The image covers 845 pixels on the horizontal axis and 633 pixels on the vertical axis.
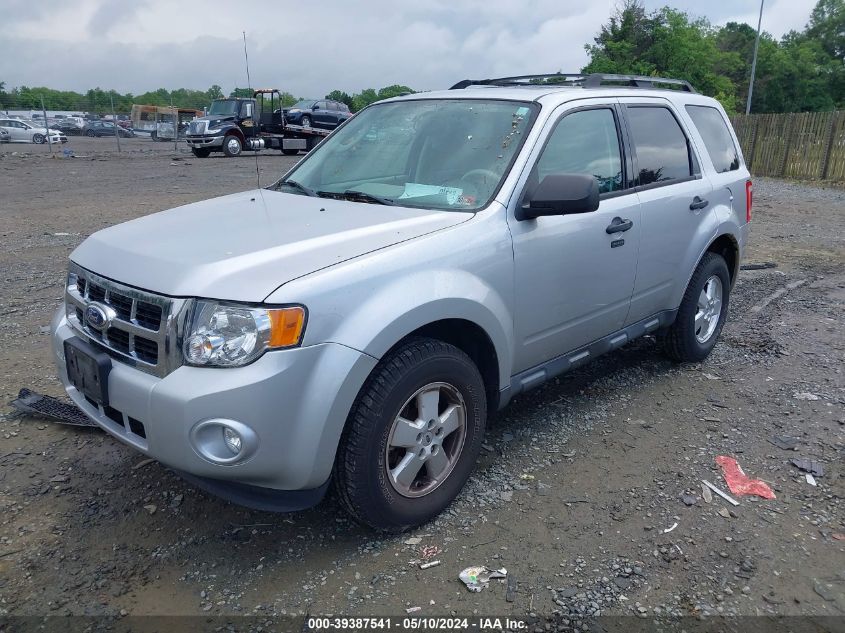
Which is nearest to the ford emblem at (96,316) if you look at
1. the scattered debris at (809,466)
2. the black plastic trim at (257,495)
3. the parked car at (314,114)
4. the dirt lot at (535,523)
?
the black plastic trim at (257,495)

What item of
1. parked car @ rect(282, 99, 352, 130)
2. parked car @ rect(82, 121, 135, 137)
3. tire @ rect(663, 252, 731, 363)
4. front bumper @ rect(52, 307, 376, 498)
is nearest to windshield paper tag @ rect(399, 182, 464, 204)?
front bumper @ rect(52, 307, 376, 498)

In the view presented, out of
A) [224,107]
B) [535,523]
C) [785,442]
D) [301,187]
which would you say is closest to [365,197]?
[301,187]

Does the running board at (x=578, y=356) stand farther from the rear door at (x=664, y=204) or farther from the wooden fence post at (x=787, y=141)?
the wooden fence post at (x=787, y=141)

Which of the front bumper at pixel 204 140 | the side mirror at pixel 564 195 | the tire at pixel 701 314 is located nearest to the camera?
the side mirror at pixel 564 195

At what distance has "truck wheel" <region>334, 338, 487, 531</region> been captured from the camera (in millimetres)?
2717

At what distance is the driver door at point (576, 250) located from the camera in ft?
11.1

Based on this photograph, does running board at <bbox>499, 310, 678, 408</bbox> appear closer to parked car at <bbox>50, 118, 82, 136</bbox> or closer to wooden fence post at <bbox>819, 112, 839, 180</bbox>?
wooden fence post at <bbox>819, 112, 839, 180</bbox>

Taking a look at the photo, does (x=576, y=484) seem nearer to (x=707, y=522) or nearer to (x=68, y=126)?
(x=707, y=522)

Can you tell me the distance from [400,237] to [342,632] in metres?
1.54

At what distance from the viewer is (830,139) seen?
63.3ft

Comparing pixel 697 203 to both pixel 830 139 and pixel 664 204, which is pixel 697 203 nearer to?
pixel 664 204

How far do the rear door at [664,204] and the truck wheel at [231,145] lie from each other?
81.3 ft

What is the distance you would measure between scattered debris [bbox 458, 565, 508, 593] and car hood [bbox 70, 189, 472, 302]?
135 centimetres

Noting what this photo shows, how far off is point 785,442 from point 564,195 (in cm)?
204
